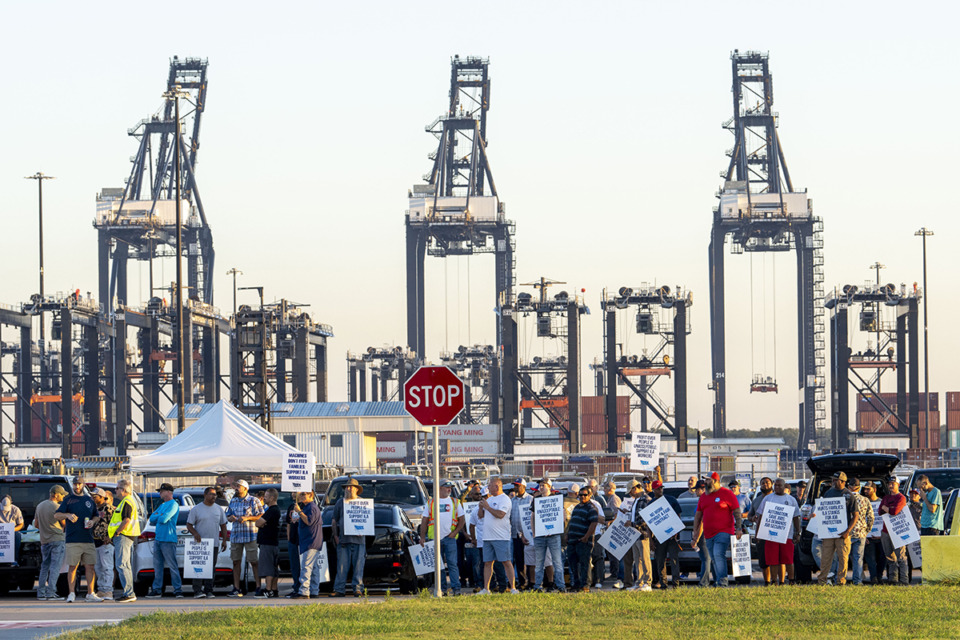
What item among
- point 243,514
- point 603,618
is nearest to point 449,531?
point 243,514

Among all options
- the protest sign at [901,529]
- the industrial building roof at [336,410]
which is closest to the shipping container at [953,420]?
the industrial building roof at [336,410]

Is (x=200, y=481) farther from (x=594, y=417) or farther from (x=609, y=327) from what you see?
(x=594, y=417)

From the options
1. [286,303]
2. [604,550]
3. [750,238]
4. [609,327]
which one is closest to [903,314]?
[609,327]

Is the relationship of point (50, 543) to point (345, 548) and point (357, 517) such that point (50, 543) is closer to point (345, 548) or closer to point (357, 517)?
point (345, 548)

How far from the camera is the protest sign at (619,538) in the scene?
18391 mm

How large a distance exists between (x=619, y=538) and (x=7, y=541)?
817 cm

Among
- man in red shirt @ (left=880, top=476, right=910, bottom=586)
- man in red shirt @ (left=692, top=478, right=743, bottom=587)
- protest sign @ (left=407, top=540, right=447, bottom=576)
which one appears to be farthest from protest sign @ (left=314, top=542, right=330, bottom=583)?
man in red shirt @ (left=880, top=476, right=910, bottom=586)

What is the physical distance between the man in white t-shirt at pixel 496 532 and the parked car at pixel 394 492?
11.2 ft

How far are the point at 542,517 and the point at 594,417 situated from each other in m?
89.5

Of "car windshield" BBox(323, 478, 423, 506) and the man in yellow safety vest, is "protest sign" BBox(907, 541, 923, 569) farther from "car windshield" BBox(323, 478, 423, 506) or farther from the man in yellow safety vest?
the man in yellow safety vest

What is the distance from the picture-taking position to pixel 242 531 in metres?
18.9

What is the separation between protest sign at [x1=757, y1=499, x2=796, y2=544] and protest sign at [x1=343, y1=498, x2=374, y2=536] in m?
5.04

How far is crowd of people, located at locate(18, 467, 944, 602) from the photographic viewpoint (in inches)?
717

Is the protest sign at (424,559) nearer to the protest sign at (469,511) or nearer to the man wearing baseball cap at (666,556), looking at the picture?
the protest sign at (469,511)
